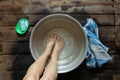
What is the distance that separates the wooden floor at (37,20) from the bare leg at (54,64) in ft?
0.72

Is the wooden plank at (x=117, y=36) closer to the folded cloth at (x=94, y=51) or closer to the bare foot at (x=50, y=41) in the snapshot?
the folded cloth at (x=94, y=51)

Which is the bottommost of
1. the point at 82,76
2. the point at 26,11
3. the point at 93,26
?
A: the point at 82,76

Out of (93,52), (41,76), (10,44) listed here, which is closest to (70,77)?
Answer: (93,52)

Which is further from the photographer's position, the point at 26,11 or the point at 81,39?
the point at 26,11

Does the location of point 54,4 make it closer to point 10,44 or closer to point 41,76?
point 10,44

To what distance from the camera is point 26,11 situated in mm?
1891

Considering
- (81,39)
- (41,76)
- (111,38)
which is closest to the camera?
(41,76)

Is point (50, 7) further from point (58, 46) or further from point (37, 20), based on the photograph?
point (58, 46)

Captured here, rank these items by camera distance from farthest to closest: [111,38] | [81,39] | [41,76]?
[111,38], [81,39], [41,76]

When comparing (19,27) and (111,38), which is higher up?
(19,27)

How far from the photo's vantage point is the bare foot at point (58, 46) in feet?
5.60

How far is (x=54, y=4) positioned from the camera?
6.22 feet

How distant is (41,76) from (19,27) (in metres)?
0.52

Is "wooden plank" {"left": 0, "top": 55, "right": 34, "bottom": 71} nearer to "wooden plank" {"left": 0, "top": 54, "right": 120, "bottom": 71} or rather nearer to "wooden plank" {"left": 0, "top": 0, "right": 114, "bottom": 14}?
"wooden plank" {"left": 0, "top": 54, "right": 120, "bottom": 71}
